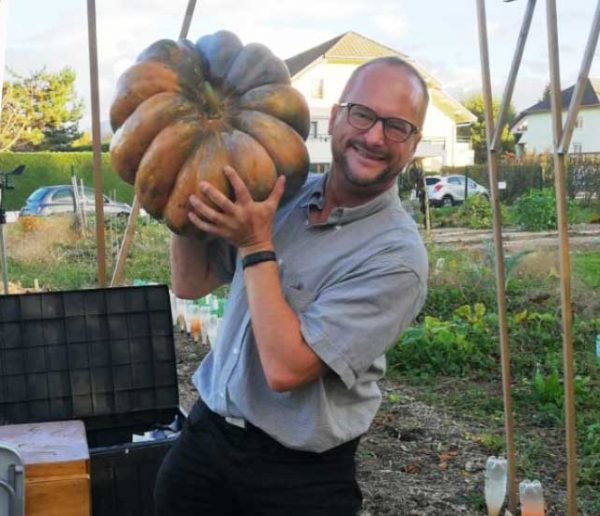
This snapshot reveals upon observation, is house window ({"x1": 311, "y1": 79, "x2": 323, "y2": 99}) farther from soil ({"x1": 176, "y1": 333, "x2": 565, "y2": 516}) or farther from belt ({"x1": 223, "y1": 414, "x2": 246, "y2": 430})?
belt ({"x1": 223, "y1": 414, "x2": 246, "y2": 430})

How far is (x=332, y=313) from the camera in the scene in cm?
159

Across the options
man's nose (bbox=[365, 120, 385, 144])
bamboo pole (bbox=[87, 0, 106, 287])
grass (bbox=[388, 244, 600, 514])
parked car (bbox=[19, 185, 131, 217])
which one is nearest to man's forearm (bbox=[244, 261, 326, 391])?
man's nose (bbox=[365, 120, 385, 144])

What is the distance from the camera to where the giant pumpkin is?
63.2 inches

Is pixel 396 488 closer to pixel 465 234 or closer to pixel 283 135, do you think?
pixel 283 135

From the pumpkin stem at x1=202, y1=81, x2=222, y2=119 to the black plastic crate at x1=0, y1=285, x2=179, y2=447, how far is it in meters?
1.22

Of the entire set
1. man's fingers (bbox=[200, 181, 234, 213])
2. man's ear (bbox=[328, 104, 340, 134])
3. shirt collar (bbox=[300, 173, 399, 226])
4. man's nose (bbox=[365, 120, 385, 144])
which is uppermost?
man's ear (bbox=[328, 104, 340, 134])

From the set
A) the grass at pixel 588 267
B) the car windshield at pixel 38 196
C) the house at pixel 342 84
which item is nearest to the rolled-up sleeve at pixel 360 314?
the grass at pixel 588 267

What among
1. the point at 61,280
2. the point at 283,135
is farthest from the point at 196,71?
the point at 61,280

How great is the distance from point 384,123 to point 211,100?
35 centimetres

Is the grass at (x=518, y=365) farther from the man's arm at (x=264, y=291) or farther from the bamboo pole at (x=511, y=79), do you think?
the man's arm at (x=264, y=291)

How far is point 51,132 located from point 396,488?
31400 mm

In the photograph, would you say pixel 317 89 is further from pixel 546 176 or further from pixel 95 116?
pixel 95 116

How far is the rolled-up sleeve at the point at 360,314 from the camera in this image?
5.16 ft

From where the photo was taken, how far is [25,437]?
2.08 meters
